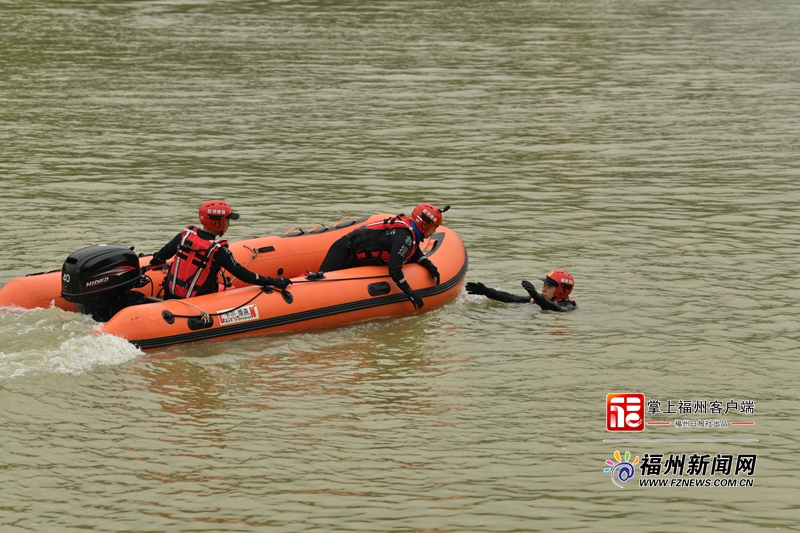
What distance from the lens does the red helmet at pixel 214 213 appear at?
8.89 metres

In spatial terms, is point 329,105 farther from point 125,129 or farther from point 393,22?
point 393,22

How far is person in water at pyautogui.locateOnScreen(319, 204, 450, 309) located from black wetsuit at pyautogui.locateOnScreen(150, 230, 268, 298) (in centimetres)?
116

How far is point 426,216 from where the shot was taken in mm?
9922

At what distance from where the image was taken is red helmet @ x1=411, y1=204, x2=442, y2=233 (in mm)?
9914

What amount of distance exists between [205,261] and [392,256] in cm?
174

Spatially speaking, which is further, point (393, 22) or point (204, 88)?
point (393, 22)

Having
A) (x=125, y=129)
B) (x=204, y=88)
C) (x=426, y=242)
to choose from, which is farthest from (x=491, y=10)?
(x=426, y=242)

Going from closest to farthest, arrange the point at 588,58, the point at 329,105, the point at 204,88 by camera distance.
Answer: the point at 329,105 < the point at 204,88 < the point at 588,58

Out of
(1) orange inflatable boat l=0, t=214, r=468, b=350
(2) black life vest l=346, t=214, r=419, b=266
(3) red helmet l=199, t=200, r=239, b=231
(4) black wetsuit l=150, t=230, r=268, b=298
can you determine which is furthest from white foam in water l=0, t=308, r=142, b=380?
(2) black life vest l=346, t=214, r=419, b=266

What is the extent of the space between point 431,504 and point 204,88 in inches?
637

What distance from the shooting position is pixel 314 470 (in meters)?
6.82

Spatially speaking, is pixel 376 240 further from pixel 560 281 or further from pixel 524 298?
pixel 560 281

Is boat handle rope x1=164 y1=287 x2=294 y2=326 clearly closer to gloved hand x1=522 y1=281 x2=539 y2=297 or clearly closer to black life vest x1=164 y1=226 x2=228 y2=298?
black life vest x1=164 y1=226 x2=228 y2=298

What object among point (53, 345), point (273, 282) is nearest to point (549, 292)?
point (273, 282)
